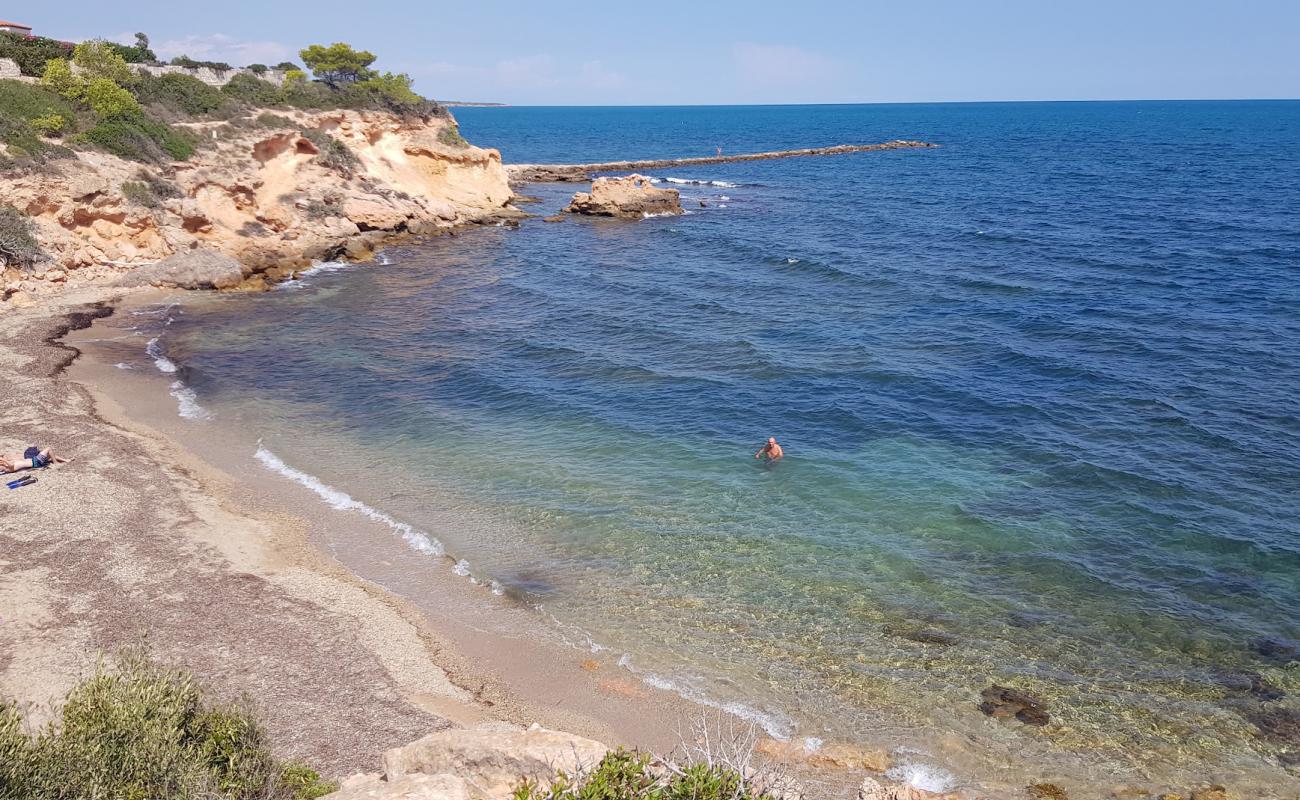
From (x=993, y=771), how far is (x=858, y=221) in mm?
53764

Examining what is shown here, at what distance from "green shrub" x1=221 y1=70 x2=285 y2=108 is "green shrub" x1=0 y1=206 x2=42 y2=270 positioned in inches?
813

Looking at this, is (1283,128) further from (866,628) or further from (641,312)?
(866,628)

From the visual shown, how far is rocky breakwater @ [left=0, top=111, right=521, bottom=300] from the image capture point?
1533 inches

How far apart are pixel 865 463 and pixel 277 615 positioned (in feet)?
51.1

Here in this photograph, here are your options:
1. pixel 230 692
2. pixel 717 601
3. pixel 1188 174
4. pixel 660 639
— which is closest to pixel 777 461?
pixel 717 601

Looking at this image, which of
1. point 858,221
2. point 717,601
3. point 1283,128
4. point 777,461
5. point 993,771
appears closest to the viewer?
point 993,771

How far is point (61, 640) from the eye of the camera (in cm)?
1517

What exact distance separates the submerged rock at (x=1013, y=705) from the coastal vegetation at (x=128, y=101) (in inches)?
1708

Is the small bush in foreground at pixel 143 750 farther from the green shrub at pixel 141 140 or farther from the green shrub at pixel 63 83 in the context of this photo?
the green shrub at pixel 63 83

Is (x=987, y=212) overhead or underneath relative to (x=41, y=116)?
underneath

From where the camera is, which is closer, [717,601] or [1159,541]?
[717,601]

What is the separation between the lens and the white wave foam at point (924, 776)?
43.1ft

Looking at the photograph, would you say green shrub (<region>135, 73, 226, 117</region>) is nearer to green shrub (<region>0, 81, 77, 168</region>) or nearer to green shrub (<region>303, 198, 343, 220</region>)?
green shrub (<region>0, 81, 77, 168</region>)

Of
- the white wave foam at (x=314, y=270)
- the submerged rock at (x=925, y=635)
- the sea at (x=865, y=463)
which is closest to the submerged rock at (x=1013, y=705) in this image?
the sea at (x=865, y=463)
